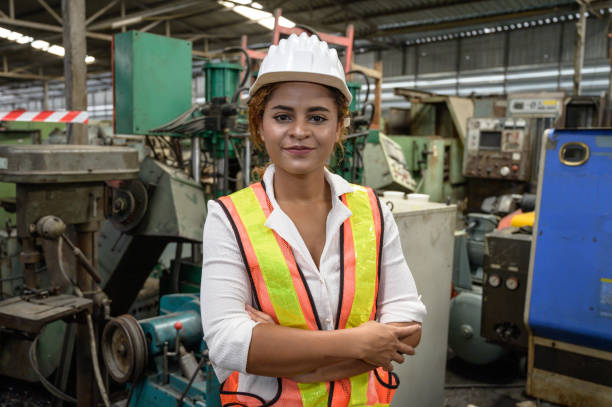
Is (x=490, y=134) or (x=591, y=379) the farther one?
(x=490, y=134)

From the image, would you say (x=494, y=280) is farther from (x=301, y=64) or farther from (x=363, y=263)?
(x=301, y=64)

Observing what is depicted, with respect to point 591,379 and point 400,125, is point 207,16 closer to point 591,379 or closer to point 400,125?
point 400,125

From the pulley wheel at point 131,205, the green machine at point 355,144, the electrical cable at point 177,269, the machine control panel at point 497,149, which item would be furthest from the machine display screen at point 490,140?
the pulley wheel at point 131,205

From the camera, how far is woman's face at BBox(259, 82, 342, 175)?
3.23 ft

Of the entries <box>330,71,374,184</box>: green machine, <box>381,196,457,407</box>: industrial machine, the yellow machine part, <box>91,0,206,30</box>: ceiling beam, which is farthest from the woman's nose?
<box>91,0,206,30</box>: ceiling beam

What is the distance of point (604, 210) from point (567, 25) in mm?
7952

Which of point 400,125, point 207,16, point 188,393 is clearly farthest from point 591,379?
point 207,16

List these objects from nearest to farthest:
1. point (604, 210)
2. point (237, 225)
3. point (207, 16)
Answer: point (237, 225)
point (604, 210)
point (207, 16)

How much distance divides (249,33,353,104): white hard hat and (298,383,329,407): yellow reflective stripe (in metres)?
0.62

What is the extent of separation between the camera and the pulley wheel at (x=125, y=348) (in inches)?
76.9

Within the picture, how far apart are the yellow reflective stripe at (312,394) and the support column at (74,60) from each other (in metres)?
3.48

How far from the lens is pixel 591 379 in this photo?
182 centimetres

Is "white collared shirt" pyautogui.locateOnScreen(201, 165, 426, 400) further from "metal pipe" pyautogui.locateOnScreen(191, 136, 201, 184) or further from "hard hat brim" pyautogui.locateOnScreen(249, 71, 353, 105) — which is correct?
"metal pipe" pyautogui.locateOnScreen(191, 136, 201, 184)

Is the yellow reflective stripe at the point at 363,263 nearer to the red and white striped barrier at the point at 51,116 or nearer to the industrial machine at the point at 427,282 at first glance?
the industrial machine at the point at 427,282
